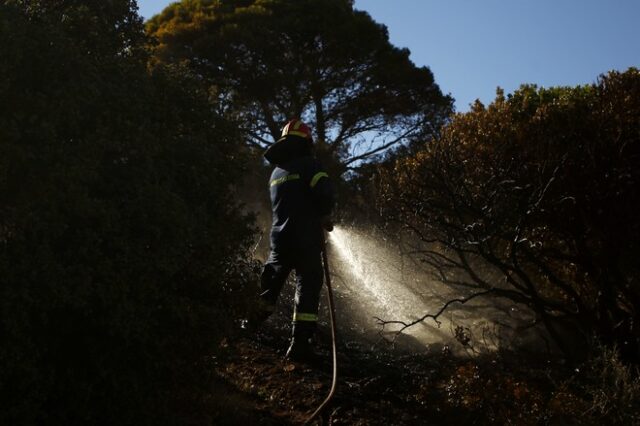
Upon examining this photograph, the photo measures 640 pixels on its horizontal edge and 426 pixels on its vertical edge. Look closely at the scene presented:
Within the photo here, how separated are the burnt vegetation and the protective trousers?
0.39 meters

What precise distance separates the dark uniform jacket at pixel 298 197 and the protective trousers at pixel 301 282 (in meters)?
0.07

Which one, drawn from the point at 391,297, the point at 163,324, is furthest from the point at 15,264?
the point at 391,297

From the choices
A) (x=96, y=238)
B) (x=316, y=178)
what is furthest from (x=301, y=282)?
(x=96, y=238)

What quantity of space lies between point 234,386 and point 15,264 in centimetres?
239

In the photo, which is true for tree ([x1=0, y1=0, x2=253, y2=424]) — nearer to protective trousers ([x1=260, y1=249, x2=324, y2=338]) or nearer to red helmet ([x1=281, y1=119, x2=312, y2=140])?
protective trousers ([x1=260, y1=249, x2=324, y2=338])

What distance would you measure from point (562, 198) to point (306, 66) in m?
12.9

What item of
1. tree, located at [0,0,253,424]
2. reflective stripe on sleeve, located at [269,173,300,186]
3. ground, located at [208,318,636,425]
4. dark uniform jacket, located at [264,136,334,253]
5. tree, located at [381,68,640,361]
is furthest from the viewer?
tree, located at [381,68,640,361]

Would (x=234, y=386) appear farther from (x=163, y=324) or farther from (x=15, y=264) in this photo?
(x=15, y=264)

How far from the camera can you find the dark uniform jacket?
20.1 feet

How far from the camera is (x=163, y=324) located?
393 centimetres

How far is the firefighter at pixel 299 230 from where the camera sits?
609 centimetres

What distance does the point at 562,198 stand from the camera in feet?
22.2

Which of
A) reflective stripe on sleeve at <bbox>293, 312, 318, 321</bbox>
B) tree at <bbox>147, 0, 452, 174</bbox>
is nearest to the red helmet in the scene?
reflective stripe on sleeve at <bbox>293, 312, 318, 321</bbox>

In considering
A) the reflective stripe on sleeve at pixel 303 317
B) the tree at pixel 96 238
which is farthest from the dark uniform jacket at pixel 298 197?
the tree at pixel 96 238
